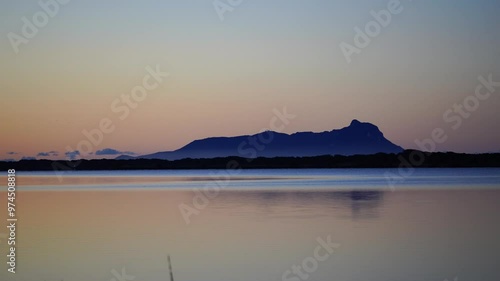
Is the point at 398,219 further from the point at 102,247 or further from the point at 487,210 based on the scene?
the point at 102,247

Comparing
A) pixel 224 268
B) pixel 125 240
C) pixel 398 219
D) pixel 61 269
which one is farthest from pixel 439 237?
pixel 61 269

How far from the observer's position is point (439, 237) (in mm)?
14297

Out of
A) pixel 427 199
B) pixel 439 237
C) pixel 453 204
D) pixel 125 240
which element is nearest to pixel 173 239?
pixel 125 240

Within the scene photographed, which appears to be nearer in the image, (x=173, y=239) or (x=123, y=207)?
(x=173, y=239)

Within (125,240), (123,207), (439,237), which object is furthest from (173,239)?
(123,207)

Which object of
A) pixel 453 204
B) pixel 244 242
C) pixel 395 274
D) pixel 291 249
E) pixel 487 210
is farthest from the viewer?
pixel 453 204

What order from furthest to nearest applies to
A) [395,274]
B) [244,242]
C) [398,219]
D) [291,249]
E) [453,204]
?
[453,204] → [398,219] → [244,242] → [291,249] → [395,274]

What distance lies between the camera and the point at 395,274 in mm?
10461

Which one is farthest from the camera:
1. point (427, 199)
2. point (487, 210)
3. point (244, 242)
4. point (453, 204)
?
point (427, 199)

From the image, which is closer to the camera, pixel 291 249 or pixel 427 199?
pixel 291 249

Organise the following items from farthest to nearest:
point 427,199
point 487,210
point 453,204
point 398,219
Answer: point 427,199, point 453,204, point 487,210, point 398,219

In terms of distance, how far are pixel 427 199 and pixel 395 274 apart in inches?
607

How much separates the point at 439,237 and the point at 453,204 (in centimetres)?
861

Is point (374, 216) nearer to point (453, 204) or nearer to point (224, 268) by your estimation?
point (453, 204)
